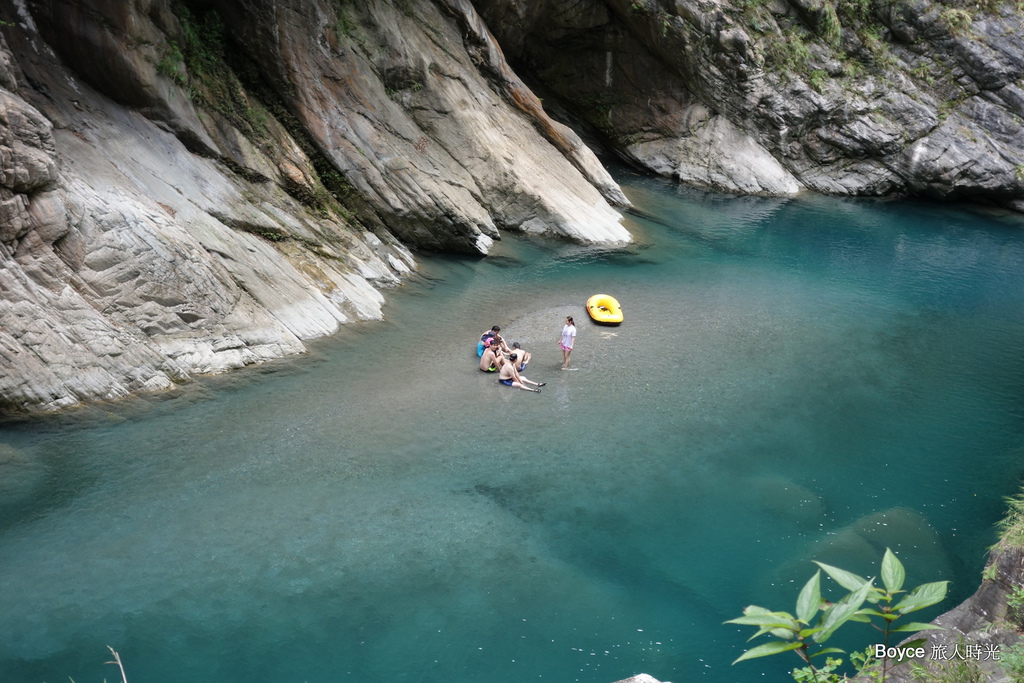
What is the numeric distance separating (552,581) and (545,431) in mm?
4028

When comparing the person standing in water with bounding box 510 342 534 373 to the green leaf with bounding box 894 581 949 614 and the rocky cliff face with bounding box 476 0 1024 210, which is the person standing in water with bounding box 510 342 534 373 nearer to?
the green leaf with bounding box 894 581 949 614

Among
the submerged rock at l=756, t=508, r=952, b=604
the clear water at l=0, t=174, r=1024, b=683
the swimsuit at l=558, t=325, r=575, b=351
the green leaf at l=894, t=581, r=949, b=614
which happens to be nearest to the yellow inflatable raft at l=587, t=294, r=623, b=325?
the clear water at l=0, t=174, r=1024, b=683

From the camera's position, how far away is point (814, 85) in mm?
34219

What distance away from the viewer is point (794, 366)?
17297mm

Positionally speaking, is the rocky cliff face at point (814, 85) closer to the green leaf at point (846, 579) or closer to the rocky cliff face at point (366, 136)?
the rocky cliff face at point (366, 136)

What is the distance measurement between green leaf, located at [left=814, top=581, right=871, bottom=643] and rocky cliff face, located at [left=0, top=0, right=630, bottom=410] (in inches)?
513

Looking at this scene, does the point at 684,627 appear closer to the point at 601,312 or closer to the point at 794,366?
the point at 794,366

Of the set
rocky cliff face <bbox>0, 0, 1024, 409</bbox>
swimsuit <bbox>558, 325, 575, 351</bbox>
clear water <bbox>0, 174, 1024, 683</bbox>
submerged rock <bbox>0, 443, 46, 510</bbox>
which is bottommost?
submerged rock <bbox>0, 443, 46, 510</bbox>

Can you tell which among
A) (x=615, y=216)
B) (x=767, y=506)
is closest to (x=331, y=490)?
(x=767, y=506)

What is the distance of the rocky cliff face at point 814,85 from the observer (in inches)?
1314

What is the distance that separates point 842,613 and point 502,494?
378 inches

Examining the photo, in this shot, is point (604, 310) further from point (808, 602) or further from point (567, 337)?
point (808, 602)

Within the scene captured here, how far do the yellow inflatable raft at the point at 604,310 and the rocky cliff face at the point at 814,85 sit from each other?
1752cm

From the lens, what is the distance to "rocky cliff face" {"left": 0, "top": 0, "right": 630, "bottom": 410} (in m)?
13.5
